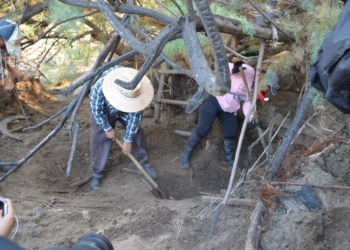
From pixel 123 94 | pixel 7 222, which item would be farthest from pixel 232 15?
pixel 7 222

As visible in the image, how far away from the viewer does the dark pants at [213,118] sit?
4.24 meters

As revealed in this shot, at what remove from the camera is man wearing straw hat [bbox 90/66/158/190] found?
3.70m

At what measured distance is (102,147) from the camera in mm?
4375

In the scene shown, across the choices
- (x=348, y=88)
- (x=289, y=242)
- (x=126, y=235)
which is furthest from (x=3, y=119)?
(x=348, y=88)

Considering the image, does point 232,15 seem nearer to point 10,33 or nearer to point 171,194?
point 10,33

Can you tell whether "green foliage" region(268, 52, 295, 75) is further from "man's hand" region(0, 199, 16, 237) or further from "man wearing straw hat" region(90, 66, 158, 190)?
"man's hand" region(0, 199, 16, 237)

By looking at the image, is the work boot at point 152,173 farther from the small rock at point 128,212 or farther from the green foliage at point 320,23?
the green foliage at point 320,23

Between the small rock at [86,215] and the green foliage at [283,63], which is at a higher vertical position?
the green foliage at [283,63]

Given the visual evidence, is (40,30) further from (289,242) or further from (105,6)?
(289,242)

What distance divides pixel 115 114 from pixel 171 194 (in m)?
1.22

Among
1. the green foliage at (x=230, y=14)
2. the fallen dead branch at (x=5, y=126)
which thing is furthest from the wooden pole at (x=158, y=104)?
the green foliage at (x=230, y=14)

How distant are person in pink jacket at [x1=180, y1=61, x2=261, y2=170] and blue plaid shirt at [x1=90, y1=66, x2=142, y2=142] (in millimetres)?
788

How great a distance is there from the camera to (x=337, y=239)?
8.06 ft

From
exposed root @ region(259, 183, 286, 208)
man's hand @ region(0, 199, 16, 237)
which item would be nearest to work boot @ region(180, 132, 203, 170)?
exposed root @ region(259, 183, 286, 208)
